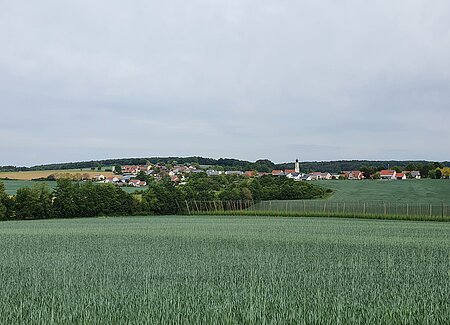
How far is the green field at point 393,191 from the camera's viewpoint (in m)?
71.0

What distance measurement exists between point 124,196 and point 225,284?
2104 inches

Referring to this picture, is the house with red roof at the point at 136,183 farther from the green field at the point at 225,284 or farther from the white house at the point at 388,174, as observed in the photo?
the green field at the point at 225,284

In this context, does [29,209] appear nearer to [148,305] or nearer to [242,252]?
[242,252]

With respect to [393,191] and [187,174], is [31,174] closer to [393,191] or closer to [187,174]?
[187,174]

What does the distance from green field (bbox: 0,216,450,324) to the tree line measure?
40.3 meters

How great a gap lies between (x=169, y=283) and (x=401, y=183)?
265ft

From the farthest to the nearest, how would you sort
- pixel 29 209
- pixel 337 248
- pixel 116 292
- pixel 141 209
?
pixel 141 209 → pixel 29 209 → pixel 337 248 → pixel 116 292

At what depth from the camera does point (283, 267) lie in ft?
47.5

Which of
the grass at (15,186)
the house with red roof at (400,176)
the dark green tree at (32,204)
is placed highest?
the house with red roof at (400,176)

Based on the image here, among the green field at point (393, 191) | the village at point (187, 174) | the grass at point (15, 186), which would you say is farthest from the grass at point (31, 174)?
the green field at point (393, 191)

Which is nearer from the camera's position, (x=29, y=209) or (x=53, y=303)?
(x=53, y=303)

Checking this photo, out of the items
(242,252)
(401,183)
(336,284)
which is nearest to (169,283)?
(336,284)

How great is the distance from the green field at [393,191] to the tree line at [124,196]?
574 centimetres

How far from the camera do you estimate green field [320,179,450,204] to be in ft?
233
